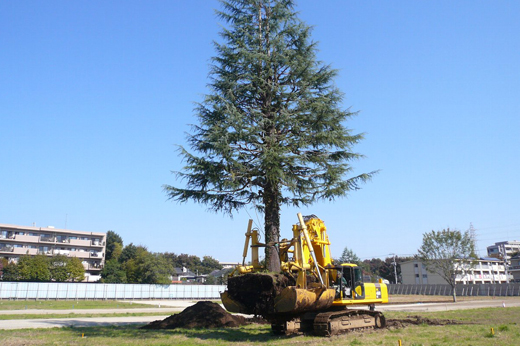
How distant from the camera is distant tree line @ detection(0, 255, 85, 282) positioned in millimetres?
60750

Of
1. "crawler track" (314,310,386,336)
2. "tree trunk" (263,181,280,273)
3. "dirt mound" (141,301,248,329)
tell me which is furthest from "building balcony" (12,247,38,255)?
"crawler track" (314,310,386,336)

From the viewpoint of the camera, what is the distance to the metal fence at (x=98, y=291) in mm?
46781

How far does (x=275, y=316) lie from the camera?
42.5ft

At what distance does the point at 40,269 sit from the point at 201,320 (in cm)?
5412

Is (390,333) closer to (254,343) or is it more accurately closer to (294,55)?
(254,343)

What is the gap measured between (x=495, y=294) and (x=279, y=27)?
4946cm

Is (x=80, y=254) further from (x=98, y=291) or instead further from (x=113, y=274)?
(x=98, y=291)

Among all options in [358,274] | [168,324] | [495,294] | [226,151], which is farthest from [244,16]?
[495,294]

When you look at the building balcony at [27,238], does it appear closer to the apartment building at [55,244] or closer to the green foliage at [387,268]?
the apartment building at [55,244]

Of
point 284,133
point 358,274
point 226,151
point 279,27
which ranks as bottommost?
point 358,274

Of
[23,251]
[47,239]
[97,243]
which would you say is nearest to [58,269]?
[23,251]

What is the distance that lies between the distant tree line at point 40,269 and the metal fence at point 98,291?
1512 cm

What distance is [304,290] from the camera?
11703mm

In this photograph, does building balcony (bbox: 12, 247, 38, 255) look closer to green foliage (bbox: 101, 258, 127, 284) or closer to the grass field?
green foliage (bbox: 101, 258, 127, 284)
